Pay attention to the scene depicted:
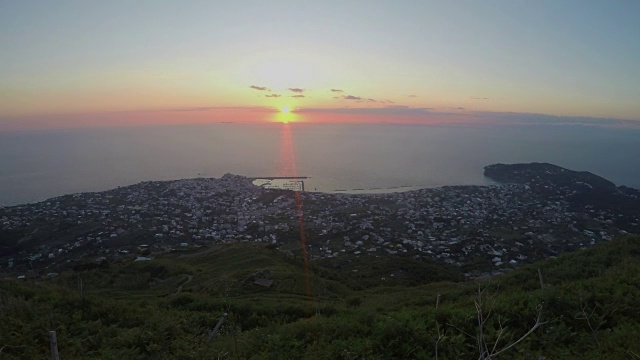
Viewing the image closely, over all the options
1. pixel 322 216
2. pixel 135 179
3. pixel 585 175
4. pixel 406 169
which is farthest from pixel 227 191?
pixel 585 175

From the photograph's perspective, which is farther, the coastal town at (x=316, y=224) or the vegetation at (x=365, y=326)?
the coastal town at (x=316, y=224)

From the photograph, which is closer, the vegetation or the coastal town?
the vegetation

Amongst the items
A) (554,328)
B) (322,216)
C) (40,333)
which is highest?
(554,328)

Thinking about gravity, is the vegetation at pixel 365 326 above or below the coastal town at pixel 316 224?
above

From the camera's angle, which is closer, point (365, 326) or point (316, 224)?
point (365, 326)

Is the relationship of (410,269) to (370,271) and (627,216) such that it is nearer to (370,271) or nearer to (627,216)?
(370,271)

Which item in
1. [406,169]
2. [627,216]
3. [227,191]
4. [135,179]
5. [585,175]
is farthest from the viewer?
[406,169]

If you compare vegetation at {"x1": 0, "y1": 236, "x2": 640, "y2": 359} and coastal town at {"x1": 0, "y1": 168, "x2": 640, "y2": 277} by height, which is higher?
vegetation at {"x1": 0, "y1": 236, "x2": 640, "y2": 359}

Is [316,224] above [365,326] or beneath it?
beneath
